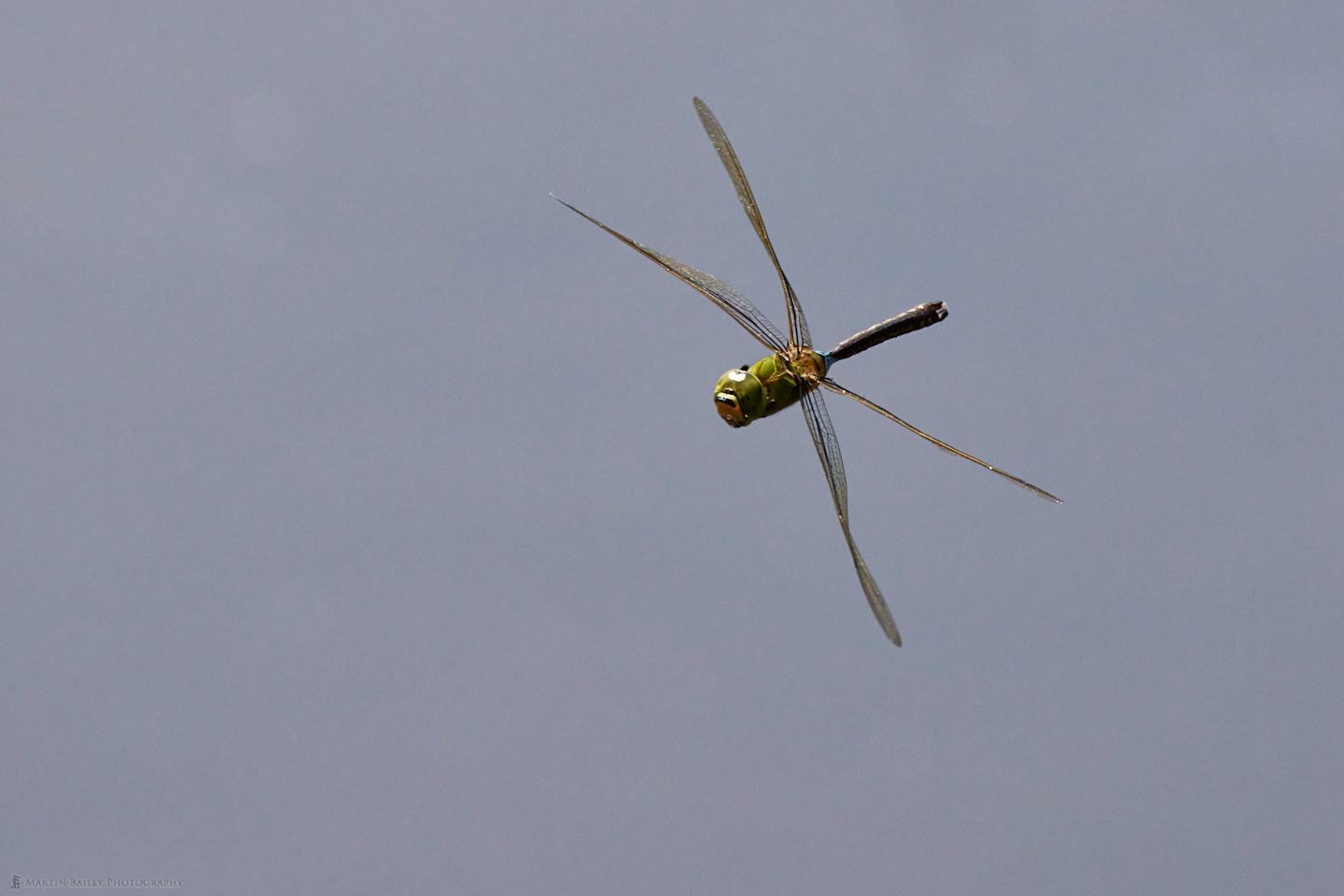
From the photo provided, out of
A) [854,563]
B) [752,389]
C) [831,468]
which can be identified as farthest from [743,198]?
[854,563]

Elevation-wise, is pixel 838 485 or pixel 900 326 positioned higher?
pixel 900 326

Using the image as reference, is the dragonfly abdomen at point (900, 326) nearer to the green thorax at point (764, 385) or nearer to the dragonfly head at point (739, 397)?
the green thorax at point (764, 385)

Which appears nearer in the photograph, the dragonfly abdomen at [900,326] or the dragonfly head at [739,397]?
the dragonfly head at [739,397]

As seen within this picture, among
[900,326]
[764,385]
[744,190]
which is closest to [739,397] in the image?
[764,385]

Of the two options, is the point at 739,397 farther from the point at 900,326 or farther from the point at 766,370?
the point at 900,326

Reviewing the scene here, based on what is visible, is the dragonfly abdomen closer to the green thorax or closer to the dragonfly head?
the green thorax

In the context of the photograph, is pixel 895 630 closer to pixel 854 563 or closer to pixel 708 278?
pixel 854 563
